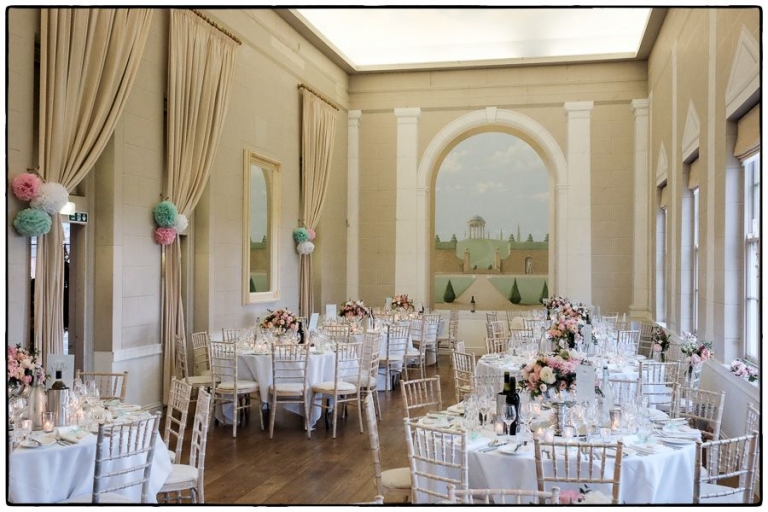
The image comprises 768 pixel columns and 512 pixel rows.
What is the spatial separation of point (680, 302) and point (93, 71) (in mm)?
7497

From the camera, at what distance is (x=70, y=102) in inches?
265

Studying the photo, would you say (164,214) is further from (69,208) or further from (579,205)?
(579,205)

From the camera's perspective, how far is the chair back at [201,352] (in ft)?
28.4

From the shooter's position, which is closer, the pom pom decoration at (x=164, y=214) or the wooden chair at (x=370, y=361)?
the wooden chair at (x=370, y=361)

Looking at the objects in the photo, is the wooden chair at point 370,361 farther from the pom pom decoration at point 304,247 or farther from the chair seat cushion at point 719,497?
the chair seat cushion at point 719,497

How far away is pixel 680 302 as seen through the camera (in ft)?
30.7

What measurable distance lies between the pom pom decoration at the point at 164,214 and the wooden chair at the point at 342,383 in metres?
2.40

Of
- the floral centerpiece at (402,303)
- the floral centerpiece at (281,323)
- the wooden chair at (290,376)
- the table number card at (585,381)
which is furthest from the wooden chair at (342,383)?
the floral centerpiece at (402,303)

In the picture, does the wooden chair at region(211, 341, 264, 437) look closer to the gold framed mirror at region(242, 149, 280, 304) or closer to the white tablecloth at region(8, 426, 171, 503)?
the gold framed mirror at region(242, 149, 280, 304)

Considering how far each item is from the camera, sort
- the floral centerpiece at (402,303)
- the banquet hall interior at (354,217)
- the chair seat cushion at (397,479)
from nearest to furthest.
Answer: the chair seat cushion at (397,479) → the banquet hall interior at (354,217) → the floral centerpiece at (402,303)

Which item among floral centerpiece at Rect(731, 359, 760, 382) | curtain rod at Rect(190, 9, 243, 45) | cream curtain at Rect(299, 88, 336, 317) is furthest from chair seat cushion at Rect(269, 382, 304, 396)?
curtain rod at Rect(190, 9, 243, 45)

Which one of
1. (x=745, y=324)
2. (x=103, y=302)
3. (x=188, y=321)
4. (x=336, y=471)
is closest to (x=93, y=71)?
(x=103, y=302)

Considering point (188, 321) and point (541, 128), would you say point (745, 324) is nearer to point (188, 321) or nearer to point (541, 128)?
point (188, 321)

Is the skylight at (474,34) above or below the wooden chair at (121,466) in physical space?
above
